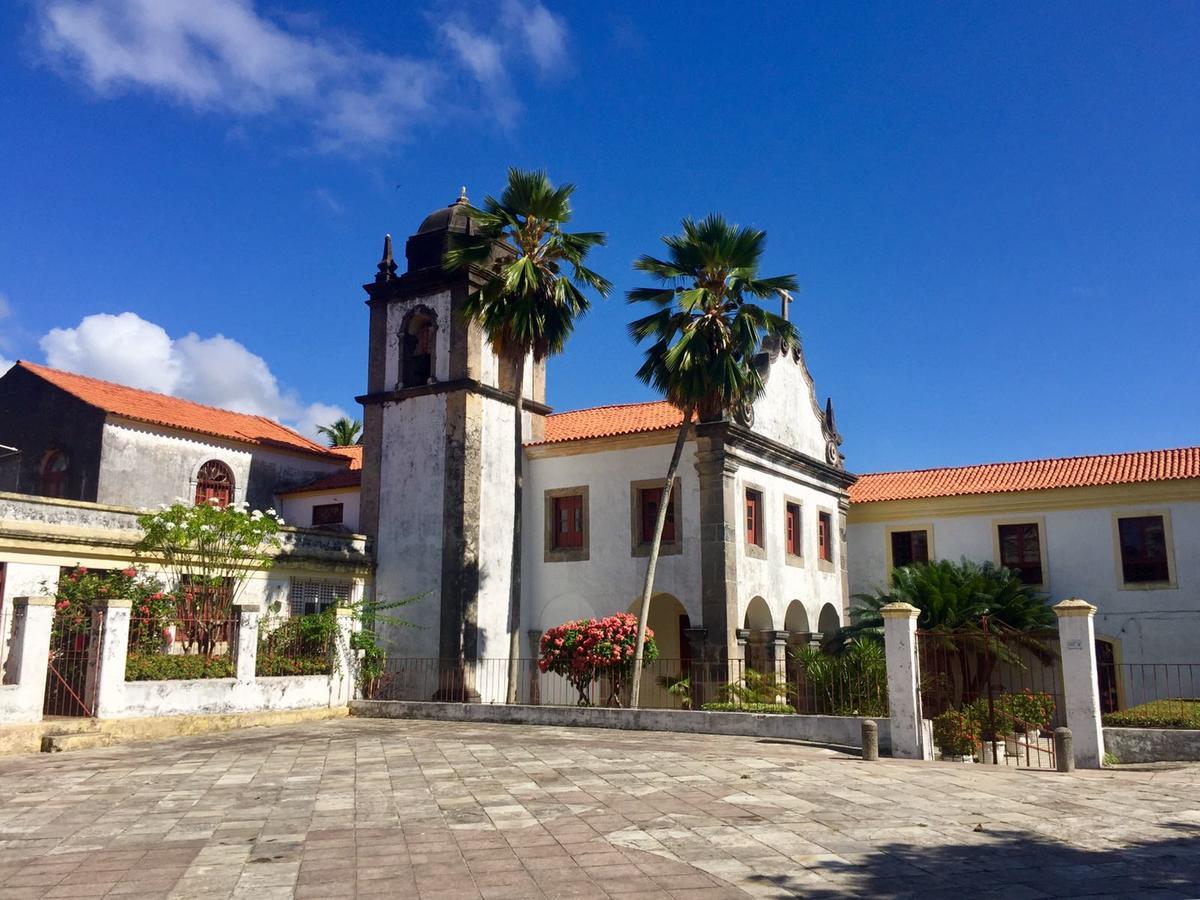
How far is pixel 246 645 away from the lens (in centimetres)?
1838

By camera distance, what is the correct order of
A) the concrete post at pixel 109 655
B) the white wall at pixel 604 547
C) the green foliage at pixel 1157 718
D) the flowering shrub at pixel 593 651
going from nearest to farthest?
the green foliage at pixel 1157 718
the concrete post at pixel 109 655
the flowering shrub at pixel 593 651
the white wall at pixel 604 547

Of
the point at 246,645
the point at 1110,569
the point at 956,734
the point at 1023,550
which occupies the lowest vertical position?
Answer: the point at 956,734

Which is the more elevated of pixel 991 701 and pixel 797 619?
pixel 797 619

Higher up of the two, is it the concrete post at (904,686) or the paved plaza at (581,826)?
the concrete post at (904,686)

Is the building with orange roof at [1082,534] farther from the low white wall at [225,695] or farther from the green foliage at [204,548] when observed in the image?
the green foliage at [204,548]

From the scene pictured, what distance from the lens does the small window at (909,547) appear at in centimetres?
2962

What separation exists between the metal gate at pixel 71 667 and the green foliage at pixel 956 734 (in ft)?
44.5

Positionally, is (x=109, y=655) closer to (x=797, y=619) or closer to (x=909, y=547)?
(x=797, y=619)

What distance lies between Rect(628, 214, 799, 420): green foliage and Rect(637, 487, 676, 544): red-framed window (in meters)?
2.90

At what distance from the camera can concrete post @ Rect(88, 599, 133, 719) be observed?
1595cm

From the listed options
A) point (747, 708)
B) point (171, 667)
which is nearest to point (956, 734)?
point (747, 708)

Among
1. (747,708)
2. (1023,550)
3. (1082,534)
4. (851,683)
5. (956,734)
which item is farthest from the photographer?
(1023,550)

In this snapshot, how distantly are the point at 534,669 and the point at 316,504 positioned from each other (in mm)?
7589

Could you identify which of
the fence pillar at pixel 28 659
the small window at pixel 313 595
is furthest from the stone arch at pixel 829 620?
the fence pillar at pixel 28 659
